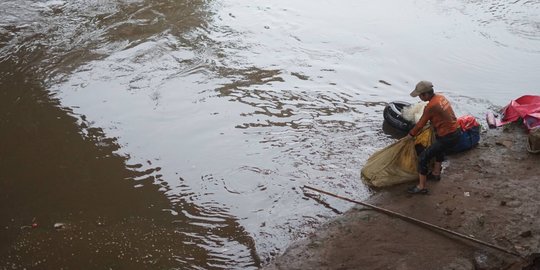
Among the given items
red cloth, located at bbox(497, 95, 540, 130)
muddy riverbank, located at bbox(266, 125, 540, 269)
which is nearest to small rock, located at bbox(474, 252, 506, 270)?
muddy riverbank, located at bbox(266, 125, 540, 269)

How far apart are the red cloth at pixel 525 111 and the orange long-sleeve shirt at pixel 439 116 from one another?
9.18 feet

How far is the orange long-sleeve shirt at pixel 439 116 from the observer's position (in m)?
5.88

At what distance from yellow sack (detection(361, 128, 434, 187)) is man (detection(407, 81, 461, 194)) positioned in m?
0.19

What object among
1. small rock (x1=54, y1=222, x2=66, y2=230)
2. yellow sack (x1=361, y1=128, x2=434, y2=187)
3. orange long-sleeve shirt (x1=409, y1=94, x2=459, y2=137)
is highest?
orange long-sleeve shirt (x1=409, y1=94, x2=459, y2=137)

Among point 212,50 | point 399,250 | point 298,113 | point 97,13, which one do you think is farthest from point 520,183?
point 97,13

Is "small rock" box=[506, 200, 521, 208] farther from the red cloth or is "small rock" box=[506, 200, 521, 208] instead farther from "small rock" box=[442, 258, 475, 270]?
the red cloth

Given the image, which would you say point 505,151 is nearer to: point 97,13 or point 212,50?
point 212,50

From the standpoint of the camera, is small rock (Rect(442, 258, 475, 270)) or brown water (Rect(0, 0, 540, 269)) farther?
brown water (Rect(0, 0, 540, 269))

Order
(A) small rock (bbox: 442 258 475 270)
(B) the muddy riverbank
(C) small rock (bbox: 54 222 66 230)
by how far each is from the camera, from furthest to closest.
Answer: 1. (C) small rock (bbox: 54 222 66 230)
2. (B) the muddy riverbank
3. (A) small rock (bbox: 442 258 475 270)

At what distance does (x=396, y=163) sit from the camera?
6.67m

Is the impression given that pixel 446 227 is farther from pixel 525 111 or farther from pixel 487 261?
pixel 525 111

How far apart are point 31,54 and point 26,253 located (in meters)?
6.96

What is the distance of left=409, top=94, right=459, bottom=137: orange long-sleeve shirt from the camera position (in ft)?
19.3

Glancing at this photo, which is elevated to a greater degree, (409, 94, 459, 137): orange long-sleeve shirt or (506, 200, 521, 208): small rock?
(409, 94, 459, 137): orange long-sleeve shirt
